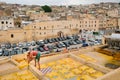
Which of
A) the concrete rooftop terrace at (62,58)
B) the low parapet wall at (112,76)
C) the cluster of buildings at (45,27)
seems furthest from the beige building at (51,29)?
the low parapet wall at (112,76)

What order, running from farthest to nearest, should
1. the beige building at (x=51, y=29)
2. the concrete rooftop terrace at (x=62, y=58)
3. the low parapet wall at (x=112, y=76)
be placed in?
the beige building at (x=51, y=29) → the concrete rooftop terrace at (x=62, y=58) → the low parapet wall at (x=112, y=76)

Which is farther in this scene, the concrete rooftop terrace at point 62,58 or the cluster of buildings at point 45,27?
the cluster of buildings at point 45,27

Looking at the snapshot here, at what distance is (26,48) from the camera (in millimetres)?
32406

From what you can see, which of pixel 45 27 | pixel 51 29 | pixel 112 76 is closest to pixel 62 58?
pixel 112 76

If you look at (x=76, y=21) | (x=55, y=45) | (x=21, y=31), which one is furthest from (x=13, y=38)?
(x=76, y=21)

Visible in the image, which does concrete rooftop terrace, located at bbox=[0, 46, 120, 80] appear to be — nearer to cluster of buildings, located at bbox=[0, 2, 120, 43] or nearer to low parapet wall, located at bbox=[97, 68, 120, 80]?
low parapet wall, located at bbox=[97, 68, 120, 80]

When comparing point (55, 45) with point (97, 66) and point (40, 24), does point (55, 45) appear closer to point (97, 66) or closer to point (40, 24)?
point (40, 24)

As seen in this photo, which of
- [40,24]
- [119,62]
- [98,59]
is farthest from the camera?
[40,24]

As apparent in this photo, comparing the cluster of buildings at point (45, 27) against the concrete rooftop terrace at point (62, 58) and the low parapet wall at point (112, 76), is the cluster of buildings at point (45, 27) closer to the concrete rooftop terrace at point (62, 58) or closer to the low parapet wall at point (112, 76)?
the concrete rooftop terrace at point (62, 58)

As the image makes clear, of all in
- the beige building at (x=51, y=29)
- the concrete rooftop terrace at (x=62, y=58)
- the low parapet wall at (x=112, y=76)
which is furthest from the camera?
the beige building at (x=51, y=29)

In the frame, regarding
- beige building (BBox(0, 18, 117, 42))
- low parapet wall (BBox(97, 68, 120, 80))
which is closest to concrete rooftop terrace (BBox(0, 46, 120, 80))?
low parapet wall (BBox(97, 68, 120, 80))

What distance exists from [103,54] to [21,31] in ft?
87.6

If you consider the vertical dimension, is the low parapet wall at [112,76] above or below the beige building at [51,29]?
above

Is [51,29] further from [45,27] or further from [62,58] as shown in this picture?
[62,58]
